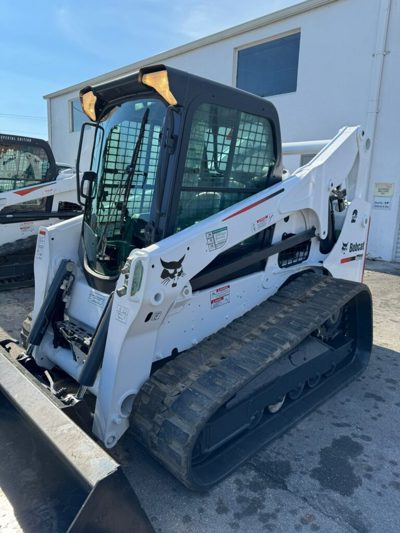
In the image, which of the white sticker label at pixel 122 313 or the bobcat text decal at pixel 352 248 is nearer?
the white sticker label at pixel 122 313

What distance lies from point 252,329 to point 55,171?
565 cm

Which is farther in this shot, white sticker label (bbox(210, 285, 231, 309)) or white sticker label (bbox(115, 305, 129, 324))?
white sticker label (bbox(210, 285, 231, 309))

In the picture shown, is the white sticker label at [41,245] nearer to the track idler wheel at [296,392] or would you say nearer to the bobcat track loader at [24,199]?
the track idler wheel at [296,392]

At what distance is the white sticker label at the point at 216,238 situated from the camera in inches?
102

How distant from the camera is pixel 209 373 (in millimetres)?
2461

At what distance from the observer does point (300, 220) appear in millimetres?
3500

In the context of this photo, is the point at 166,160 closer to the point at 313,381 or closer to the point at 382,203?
the point at 313,381

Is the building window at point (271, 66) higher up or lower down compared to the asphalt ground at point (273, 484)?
higher up

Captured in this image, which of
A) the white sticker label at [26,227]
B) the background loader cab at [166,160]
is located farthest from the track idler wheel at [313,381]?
the white sticker label at [26,227]

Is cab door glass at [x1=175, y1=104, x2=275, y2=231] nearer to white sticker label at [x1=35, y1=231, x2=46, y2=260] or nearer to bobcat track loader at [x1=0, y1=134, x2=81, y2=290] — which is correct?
white sticker label at [x1=35, y1=231, x2=46, y2=260]

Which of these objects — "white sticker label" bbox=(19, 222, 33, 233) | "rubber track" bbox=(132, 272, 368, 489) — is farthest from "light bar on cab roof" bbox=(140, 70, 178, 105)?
"white sticker label" bbox=(19, 222, 33, 233)

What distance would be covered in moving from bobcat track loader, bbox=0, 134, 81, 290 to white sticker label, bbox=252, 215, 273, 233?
16.4ft

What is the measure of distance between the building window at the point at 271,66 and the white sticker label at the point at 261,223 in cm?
883

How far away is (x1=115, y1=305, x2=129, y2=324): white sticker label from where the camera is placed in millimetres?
2297
